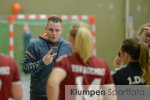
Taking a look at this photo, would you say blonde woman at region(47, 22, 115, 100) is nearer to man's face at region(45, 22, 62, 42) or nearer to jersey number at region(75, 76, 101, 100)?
jersey number at region(75, 76, 101, 100)

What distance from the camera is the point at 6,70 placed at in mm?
2709

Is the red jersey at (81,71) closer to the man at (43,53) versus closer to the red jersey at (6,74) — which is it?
the red jersey at (6,74)

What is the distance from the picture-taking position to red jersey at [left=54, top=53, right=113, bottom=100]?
2.71 metres

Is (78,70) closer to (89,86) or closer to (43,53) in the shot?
(89,86)

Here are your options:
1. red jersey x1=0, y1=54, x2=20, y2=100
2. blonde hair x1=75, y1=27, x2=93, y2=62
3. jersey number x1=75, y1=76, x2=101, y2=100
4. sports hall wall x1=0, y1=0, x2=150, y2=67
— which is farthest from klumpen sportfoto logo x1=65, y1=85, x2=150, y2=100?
sports hall wall x1=0, y1=0, x2=150, y2=67

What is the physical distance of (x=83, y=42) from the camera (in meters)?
2.67

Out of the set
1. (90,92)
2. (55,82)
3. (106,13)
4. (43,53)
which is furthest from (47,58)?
(106,13)

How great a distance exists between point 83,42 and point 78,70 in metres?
0.22

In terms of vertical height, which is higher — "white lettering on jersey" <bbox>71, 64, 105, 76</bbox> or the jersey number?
→ "white lettering on jersey" <bbox>71, 64, 105, 76</bbox>

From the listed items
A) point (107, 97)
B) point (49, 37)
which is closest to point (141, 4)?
point (49, 37)

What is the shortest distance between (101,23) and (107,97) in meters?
9.15

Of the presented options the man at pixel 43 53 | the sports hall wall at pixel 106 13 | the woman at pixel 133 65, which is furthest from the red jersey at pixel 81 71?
the sports hall wall at pixel 106 13

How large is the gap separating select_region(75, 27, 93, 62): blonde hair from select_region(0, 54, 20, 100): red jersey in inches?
19.9

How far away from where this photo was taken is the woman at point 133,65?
307 centimetres
